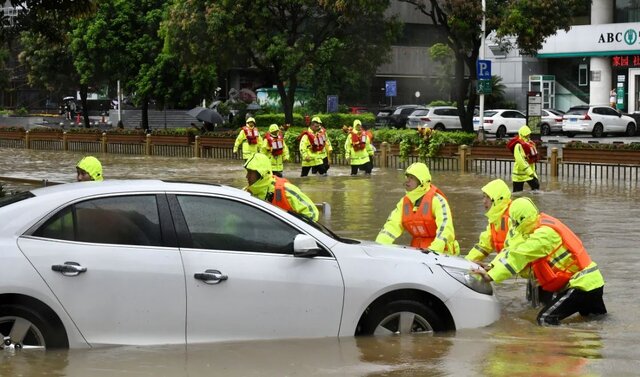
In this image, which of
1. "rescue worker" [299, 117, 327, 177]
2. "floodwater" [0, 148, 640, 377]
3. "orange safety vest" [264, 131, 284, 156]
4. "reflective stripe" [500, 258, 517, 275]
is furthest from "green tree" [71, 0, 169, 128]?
"reflective stripe" [500, 258, 517, 275]

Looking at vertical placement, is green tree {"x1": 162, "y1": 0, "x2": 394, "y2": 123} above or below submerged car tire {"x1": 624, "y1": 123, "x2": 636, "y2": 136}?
above

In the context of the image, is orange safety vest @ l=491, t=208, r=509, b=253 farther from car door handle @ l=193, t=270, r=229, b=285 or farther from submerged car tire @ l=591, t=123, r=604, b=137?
submerged car tire @ l=591, t=123, r=604, b=137

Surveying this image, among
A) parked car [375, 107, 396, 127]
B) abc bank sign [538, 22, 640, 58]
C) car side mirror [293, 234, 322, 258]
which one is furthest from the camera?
parked car [375, 107, 396, 127]

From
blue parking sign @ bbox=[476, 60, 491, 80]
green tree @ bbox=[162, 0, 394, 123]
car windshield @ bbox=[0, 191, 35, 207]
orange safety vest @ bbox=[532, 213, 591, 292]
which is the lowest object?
orange safety vest @ bbox=[532, 213, 591, 292]

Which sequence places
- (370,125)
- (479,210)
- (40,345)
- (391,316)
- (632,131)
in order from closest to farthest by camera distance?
(40,345), (391,316), (479,210), (632,131), (370,125)

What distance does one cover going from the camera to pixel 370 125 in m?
53.4

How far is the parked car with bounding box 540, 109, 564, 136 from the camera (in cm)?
4875

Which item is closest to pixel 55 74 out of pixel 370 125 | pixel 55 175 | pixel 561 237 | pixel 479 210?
pixel 370 125

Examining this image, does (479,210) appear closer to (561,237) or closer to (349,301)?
(561,237)

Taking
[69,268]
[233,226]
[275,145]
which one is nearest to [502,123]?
[275,145]

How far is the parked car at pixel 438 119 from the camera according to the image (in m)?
48.1

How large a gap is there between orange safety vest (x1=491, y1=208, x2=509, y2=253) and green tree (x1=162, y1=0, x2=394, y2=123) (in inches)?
1092

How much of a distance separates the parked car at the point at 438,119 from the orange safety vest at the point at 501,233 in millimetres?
37937

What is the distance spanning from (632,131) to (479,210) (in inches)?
1182
